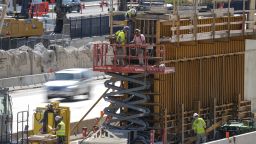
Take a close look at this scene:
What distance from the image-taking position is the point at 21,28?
69.2 meters

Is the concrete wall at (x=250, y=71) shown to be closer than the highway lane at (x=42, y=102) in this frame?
Yes

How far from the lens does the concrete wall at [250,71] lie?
4012 centimetres

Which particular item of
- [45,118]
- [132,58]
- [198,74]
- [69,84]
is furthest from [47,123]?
[69,84]

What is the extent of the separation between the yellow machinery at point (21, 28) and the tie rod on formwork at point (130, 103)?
3221 centimetres

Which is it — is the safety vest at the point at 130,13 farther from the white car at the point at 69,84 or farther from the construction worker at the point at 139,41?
the white car at the point at 69,84

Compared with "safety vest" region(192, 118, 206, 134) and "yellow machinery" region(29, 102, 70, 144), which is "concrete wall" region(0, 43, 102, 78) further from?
"safety vest" region(192, 118, 206, 134)

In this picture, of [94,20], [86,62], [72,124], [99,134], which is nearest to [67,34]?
[94,20]

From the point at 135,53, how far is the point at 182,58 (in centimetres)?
195

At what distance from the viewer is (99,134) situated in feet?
116

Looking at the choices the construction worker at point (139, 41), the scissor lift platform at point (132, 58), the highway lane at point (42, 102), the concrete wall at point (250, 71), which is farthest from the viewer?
the highway lane at point (42, 102)

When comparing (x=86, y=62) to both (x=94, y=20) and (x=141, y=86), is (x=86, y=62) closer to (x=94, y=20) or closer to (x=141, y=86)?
(x=94, y=20)

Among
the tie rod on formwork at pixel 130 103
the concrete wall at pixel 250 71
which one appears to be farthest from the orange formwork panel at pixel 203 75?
the tie rod on formwork at pixel 130 103

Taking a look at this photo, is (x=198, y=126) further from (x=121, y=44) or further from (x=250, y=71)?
Result: (x=250, y=71)

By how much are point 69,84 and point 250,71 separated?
12735 millimetres
